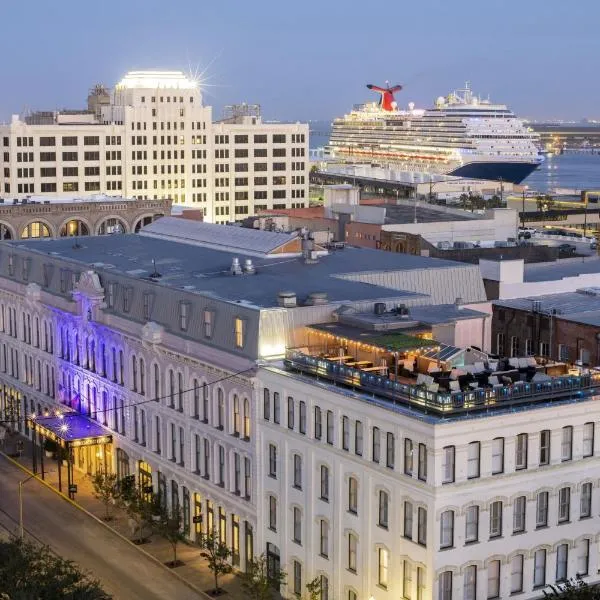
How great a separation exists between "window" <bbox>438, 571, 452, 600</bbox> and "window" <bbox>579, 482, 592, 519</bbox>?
18.6 ft

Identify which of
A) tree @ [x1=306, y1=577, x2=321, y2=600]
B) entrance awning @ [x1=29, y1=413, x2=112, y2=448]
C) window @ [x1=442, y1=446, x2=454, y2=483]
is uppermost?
window @ [x1=442, y1=446, x2=454, y2=483]

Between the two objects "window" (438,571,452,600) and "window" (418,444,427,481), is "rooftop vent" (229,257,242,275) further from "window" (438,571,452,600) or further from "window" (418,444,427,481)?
"window" (438,571,452,600)

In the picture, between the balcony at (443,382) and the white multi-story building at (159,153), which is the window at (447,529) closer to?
the balcony at (443,382)

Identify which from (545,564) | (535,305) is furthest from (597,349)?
(545,564)

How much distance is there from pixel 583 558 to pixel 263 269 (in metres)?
24.6

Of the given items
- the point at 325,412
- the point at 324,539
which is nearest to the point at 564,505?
the point at 324,539

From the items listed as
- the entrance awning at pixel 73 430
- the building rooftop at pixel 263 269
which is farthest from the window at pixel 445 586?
the entrance awning at pixel 73 430

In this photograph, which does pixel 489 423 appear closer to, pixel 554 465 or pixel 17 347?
pixel 554 465

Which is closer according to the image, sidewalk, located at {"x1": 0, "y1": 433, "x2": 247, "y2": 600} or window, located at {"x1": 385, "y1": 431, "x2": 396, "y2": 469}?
window, located at {"x1": 385, "y1": 431, "x2": 396, "y2": 469}

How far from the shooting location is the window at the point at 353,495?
44.6 metres

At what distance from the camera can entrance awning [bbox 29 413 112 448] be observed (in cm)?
6216

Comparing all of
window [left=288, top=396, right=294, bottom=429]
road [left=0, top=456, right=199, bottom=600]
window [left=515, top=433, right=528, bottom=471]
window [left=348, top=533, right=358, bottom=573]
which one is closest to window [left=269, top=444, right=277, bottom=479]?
window [left=288, top=396, right=294, bottom=429]

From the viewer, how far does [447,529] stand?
4134 cm

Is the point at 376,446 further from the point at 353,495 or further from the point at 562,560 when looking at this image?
the point at 562,560
